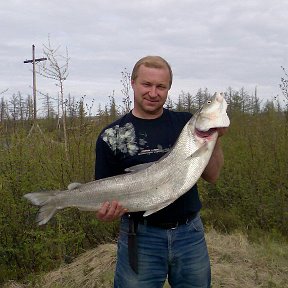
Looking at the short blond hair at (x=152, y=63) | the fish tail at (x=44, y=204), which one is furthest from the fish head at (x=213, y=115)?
the fish tail at (x=44, y=204)

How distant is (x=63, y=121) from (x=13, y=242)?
2197mm

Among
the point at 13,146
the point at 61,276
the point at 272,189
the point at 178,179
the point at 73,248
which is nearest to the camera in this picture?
the point at 178,179

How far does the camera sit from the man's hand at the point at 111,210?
3082mm

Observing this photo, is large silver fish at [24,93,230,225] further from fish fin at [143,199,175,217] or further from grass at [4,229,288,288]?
grass at [4,229,288,288]

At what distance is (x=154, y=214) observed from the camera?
3.14 metres

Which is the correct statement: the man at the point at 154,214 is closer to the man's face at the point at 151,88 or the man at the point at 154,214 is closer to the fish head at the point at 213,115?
the man's face at the point at 151,88

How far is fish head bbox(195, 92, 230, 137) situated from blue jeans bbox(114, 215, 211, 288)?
726 mm

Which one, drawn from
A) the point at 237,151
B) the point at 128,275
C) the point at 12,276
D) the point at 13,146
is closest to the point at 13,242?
the point at 12,276

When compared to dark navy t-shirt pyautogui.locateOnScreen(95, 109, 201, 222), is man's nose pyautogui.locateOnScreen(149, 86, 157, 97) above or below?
above

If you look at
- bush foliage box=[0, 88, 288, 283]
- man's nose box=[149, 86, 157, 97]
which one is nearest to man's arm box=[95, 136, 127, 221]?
man's nose box=[149, 86, 157, 97]

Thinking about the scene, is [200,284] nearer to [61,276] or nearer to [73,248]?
[61,276]

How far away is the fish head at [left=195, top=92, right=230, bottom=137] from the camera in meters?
2.96

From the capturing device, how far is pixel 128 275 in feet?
10.3

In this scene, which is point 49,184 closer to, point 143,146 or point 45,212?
point 45,212
